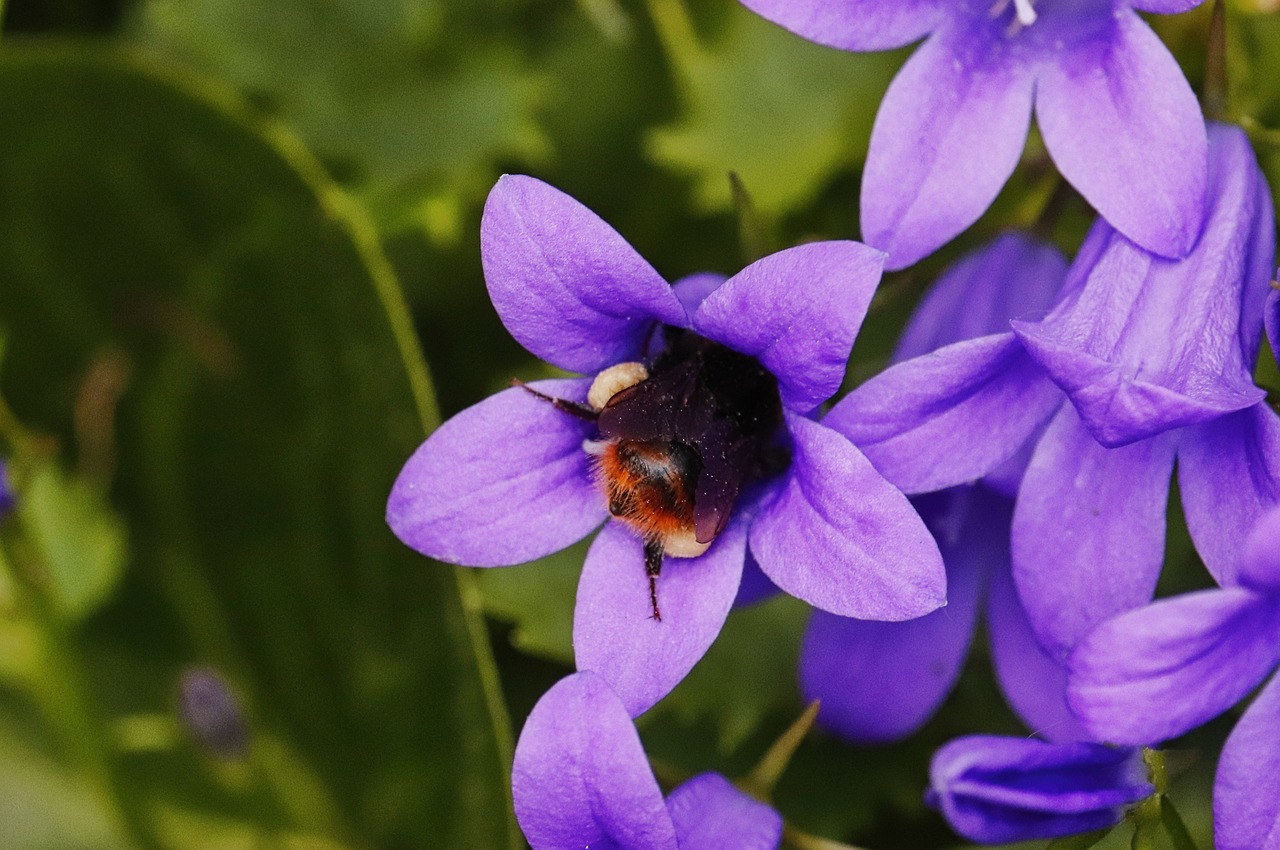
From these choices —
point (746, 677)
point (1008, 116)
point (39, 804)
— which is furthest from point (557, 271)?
point (39, 804)

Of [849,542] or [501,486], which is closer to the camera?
[849,542]

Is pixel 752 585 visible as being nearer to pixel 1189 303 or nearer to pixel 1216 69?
pixel 1189 303

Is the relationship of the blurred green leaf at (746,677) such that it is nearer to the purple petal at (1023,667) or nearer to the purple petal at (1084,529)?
the purple petal at (1023,667)

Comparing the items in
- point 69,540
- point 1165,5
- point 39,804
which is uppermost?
point 1165,5

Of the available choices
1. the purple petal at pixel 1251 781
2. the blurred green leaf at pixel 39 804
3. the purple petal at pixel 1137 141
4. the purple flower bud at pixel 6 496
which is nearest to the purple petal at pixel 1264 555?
the purple petal at pixel 1251 781

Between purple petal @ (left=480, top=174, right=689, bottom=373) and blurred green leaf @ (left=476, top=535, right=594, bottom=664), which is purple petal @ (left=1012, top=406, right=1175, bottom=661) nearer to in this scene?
purple petal @ (left=480, top=174, right=689, bottom=373)

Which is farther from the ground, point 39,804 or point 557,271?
point 557,271

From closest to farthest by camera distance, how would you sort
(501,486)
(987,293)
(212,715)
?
(501,486) → (987,293) → (212,715)

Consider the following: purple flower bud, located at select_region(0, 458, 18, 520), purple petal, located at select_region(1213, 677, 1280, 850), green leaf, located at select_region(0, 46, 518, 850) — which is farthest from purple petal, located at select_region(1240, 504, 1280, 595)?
purple flower bud, located at select_region(0, 458, 18, 520)
